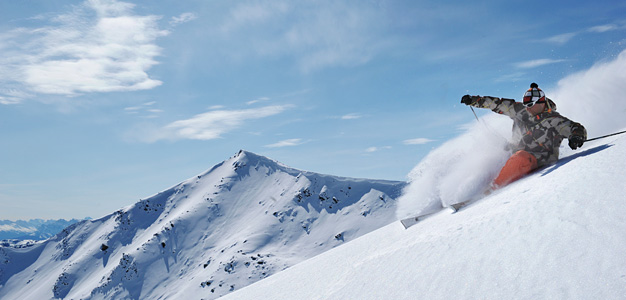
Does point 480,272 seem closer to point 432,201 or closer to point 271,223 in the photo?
point 432,201

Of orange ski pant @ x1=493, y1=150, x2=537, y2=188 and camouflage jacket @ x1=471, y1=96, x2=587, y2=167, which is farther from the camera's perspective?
camouflage jacket @ x1=471, y1=96, x2=587, y2=167

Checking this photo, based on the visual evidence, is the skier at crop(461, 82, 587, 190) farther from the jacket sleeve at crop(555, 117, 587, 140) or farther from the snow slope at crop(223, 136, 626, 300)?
the snow slope at crop(223, 136, 626, 300)

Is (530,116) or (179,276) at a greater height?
(530,116)

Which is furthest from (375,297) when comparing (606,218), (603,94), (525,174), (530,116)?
(603,94)

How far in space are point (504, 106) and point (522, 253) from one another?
7230 millimetres

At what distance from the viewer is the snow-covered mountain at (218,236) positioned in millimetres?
127562

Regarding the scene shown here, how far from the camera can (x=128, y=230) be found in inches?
7436

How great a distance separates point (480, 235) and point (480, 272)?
0.92 meters

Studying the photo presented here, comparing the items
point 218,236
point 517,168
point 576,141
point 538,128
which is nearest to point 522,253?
point 517,168

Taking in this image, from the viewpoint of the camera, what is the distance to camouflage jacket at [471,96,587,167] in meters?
9.12

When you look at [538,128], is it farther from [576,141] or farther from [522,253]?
[522,253]

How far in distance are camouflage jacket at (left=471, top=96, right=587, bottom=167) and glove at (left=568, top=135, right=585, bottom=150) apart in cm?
8

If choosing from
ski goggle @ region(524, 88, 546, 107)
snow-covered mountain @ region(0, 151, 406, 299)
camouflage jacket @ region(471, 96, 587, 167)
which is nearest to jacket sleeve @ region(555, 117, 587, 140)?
camouflage jacket @ region(471, 96, 587, 167)

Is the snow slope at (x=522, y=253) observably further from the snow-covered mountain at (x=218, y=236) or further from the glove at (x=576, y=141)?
the snow-covered mountain at (x=218, y=236)
